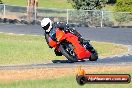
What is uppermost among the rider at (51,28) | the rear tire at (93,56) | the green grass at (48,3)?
the rider at (51,28)

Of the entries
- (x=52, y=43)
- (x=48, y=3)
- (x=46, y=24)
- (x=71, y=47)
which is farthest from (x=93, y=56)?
(x=48, y=3)

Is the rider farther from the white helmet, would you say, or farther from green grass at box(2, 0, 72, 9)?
green grass at box(2, 0, 72, 9)

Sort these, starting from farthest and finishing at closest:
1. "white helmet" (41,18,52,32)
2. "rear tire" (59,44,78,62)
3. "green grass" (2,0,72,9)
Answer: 1. "green grass" (2,0,72,9)
2. "rear tire" (59,44,78,62)
3. "white helmet" (41,18,52,32)

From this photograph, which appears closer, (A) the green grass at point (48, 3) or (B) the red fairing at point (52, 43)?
(B) the red fairing at point (52, 43)

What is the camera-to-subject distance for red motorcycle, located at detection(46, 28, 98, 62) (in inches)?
177

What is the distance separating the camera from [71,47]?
15.2ft

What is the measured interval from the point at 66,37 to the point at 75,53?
0.19 metres

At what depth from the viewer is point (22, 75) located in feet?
98.4

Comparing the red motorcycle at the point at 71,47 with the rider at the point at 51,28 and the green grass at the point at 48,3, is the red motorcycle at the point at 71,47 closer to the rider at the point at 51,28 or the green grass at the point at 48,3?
the rider at the point at 51,28

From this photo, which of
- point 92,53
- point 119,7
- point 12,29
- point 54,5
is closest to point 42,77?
point 92,53

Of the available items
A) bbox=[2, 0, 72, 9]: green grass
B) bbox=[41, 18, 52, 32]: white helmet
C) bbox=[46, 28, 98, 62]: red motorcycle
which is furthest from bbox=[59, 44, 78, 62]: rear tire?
bbox=[2, 0, 72, 9]: green grass

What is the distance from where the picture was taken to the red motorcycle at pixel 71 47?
4504 mm

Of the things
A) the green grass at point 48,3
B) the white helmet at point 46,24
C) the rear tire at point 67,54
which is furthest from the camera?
the green grass at point 48,3

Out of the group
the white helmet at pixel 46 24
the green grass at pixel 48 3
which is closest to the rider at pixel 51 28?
the white helmet at pixel 46 24
